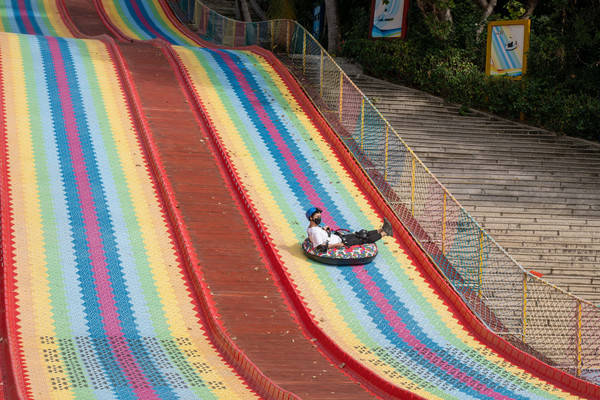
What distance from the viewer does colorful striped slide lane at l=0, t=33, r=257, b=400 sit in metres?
11.7

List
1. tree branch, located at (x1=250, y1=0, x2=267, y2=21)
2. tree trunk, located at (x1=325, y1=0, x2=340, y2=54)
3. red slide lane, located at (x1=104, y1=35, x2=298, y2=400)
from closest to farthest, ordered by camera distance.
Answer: red slide lane, located at (x1=104, y1=35, x2=298, y2=400)
tree trunk, located at (x1=325, y1=0, x2=340, y2=54)
tree branch, located at (x1=250, y1=0, x2=267, y2=21)

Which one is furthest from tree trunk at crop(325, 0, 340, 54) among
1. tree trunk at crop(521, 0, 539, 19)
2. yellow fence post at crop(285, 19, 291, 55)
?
tree trunk at crop(521, 0, 539, 19)

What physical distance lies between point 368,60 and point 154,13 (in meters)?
13.1

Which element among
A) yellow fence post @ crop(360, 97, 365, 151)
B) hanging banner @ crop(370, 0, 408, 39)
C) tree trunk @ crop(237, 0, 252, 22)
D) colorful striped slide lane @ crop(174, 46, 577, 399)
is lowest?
colorful striped slide lane @ crop(174, 46, 577, 399)

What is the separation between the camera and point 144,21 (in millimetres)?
34781

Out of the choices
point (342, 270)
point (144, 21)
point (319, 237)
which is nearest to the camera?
point (319, 237)

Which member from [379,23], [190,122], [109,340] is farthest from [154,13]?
[109,340]

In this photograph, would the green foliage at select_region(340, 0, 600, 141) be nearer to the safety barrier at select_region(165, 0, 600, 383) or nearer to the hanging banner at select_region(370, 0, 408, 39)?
the hanging banner at select_region(370, 0, 408, 39)

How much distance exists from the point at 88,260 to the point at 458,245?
6003 millimetres

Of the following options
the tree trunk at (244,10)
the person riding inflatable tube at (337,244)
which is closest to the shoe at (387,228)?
the person riding inflatable tube at (337,244)

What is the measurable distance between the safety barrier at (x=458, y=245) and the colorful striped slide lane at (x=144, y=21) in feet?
31.5

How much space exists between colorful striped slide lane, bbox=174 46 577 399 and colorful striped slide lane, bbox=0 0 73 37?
11.0 metres

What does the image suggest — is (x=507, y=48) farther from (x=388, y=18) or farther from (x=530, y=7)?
(x=388, y=18)

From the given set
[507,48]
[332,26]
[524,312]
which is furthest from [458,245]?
[332,26]
